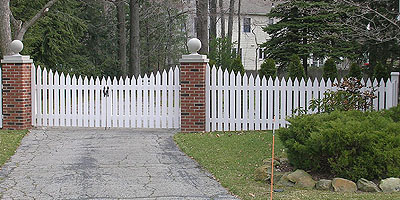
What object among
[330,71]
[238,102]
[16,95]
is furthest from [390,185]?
[330,71]

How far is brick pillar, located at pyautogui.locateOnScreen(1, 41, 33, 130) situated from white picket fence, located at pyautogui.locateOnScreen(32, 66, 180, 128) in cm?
29

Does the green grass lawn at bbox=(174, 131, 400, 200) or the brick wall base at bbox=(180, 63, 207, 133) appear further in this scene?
the brick wall base at bbox=(180, 63, 207, 133)

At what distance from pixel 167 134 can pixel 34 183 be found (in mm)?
4958

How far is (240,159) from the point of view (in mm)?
9305

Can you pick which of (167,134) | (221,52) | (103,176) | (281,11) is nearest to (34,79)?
(167,134)

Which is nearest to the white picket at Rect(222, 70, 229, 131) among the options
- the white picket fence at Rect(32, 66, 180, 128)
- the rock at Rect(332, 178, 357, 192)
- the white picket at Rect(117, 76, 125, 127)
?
the white picket fence at Rect(32, 66, 180, 128)

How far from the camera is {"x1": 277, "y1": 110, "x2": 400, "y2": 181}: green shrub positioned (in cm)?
721

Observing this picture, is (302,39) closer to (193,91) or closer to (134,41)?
(134,41)

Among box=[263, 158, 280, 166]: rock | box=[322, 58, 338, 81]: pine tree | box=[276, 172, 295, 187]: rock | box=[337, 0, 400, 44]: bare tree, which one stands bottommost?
box=[276, 172, 295, 187]: rock

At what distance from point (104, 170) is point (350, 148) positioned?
3845 mm

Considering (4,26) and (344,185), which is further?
(4,26)

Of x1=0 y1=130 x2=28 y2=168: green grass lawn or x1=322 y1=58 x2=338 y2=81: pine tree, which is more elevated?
x1=322 y1=58 x2=338 y2=81: pine tree

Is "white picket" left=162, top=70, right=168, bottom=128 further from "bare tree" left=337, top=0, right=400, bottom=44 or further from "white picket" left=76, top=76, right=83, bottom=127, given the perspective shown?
"bare tree" left=337, top=0, right=400, bottom=44

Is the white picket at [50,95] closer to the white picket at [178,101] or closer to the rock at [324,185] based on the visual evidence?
the white picket at [178,101]
